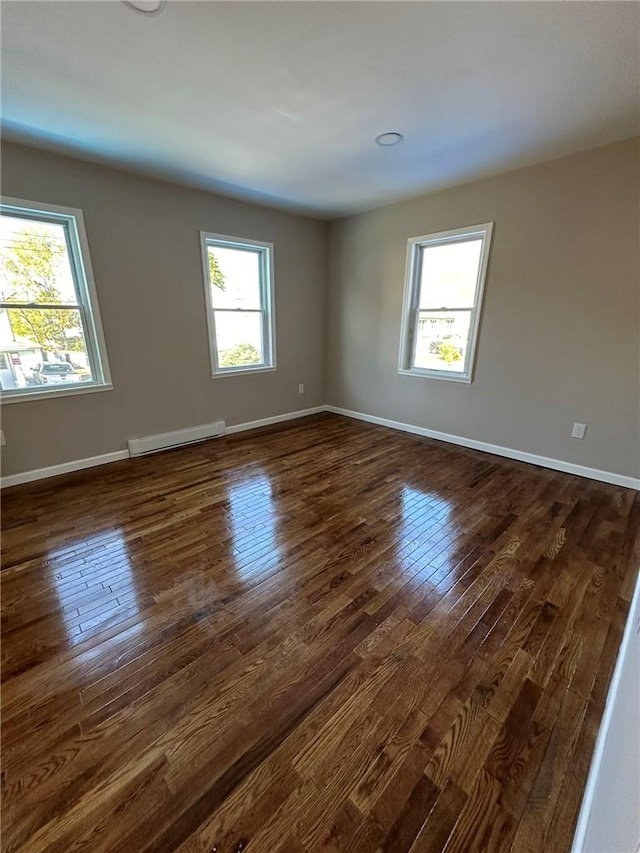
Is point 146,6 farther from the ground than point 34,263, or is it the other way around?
point 146,6

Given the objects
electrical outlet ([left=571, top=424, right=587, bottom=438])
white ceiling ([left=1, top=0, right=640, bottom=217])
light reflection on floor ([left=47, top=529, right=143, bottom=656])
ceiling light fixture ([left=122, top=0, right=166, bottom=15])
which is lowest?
light reflection on floor ([left=47, top=529, right=143, bottom=656])

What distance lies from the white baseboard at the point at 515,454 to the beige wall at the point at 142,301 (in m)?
1.76

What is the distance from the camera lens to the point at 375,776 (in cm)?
107

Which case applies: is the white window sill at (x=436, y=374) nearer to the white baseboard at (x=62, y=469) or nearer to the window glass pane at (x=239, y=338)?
the window glass pane at (x=239, y=338)

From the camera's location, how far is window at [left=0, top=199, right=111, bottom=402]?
2688 mm

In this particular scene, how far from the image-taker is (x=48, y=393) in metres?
2.95

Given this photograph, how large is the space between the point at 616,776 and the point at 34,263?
419 centimetres

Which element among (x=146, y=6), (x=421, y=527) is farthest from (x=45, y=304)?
(x=421, y=527)

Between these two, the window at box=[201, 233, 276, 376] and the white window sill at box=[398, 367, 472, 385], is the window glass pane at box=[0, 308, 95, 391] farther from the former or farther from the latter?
the white window sill at box=[398, 367, 472, 385]

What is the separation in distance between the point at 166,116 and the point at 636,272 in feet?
11.5

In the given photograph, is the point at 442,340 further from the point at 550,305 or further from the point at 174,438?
the point at 174,438

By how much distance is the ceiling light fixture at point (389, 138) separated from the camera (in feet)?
7.91

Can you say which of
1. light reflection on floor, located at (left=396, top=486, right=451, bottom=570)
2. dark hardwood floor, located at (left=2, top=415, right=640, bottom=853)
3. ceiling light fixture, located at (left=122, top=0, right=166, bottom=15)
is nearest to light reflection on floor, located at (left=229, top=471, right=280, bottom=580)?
dark hardwood floor, located at (left=2, top=415, right=640, bottom=853)

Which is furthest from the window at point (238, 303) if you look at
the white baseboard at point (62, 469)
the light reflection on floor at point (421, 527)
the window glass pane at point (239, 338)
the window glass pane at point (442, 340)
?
the light reflection on floor at point (421, 527)
